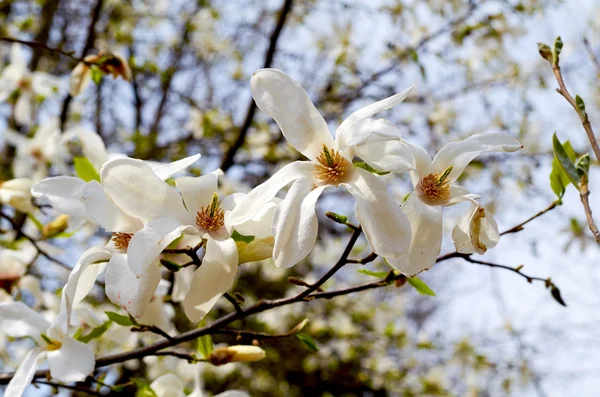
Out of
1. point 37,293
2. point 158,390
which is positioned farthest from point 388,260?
point 37,293

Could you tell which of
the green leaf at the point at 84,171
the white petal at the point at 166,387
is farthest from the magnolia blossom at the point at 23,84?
the white petal at the point at 166,387

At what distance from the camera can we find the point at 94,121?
3.35m

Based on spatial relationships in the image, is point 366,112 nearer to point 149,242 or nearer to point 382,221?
point 382,221

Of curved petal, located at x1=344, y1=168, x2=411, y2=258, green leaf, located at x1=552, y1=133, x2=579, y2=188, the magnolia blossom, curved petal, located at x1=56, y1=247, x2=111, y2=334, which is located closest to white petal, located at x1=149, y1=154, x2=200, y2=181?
curved petal, located at x1=56, y1=247, x2=111, y2=334

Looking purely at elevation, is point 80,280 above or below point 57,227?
below

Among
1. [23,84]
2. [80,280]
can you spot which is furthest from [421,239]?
[23,84]

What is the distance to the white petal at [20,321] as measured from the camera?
78 cm

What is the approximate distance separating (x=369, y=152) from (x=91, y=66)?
95 cm

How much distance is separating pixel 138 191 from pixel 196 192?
6 centimetres

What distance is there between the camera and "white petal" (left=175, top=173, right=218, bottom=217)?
0.60 m

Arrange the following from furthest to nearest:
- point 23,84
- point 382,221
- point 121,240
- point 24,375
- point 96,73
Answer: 1. point 23,84
2. point 96,73
3. point 24,375
4. point 121,240
5. point 382,221

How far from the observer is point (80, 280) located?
65cm

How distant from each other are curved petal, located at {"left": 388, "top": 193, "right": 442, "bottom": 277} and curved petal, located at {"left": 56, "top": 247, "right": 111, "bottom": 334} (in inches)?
12.3

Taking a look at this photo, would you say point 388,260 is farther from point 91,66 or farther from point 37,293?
point 91,66
